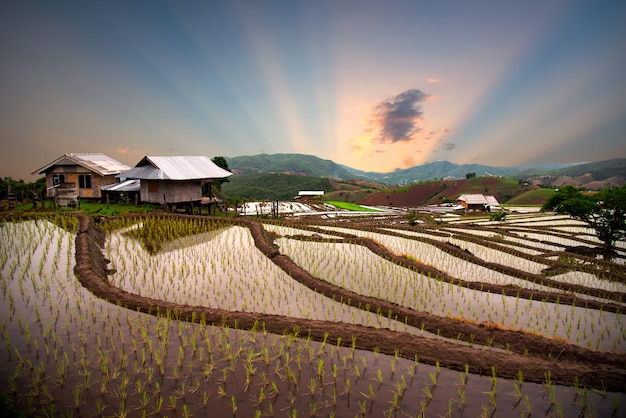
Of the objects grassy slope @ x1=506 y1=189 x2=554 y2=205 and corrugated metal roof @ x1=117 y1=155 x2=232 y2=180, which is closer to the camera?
corrugated metal roof @ x1=117 y1=155 x2=232 y2=180

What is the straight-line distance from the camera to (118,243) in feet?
37.4

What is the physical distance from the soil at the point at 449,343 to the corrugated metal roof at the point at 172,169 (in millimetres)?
13069

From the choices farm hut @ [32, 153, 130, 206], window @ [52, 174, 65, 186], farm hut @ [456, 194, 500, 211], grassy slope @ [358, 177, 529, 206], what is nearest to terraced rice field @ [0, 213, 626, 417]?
farm hut @ [32, 153, 130, 206]

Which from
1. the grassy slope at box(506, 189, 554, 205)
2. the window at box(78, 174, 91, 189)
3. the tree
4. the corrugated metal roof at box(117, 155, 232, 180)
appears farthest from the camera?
the grassy slope at box(506, 189, 554, 205)

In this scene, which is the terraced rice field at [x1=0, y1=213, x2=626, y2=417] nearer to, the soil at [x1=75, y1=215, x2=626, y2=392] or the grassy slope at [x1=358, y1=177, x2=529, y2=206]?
the soil at [x1=75, y1=215, x2=626, y2=392]

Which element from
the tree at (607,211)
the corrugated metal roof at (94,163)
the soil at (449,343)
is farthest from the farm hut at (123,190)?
the tree at (607,211)

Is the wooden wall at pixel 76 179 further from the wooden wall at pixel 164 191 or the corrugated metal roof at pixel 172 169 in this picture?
the wooden wall at pixel 164 191

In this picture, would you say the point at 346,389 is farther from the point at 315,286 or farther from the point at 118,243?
the point at 118,243

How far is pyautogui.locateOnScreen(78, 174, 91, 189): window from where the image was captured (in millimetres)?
23016

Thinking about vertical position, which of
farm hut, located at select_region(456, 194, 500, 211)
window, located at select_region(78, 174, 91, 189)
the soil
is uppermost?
window, located at select_region(78, 174, 91, 189)

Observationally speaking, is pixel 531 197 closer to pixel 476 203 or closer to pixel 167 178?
→ pixel 476 203

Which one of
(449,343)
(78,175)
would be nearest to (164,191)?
(78,175)

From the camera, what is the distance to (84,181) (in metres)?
23.1

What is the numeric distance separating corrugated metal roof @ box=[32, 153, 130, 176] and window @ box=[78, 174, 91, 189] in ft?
2.75
